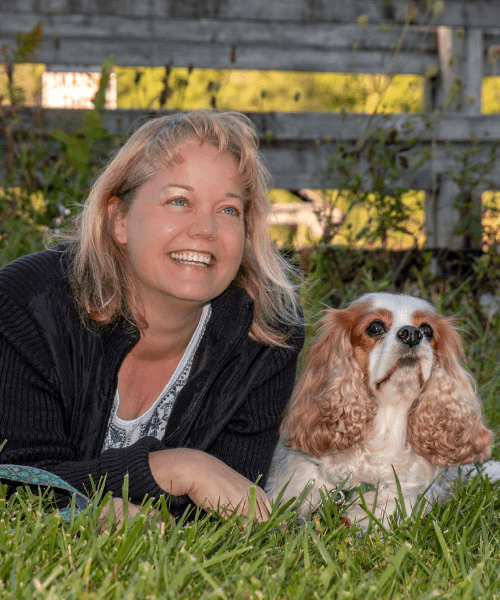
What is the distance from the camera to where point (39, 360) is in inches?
80.9

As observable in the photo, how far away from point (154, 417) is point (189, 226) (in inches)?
25.6

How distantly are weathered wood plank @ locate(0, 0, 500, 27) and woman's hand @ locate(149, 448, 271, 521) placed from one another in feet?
10.8

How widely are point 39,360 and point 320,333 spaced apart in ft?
3.25

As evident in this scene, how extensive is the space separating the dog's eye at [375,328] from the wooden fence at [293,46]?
2135 mm

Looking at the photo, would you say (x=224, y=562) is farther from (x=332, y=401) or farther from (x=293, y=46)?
(x=293, y=46)

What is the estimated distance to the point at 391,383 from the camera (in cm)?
233

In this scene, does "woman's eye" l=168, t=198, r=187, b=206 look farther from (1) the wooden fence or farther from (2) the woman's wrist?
(1) the wooden fence

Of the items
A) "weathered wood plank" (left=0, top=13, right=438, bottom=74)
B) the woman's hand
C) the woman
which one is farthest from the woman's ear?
"weathered wood plank" (left=0, top=13, right=438, bottom=74)

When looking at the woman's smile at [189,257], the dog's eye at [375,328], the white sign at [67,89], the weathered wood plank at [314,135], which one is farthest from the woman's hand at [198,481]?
the white sign at [67,89]

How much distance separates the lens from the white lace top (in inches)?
92.6

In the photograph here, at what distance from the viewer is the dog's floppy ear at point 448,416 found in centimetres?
236

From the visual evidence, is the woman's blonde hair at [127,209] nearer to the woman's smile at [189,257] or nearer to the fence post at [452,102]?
the woman's smile at [189,257]

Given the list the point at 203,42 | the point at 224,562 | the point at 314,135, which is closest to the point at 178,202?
the point at 224,562

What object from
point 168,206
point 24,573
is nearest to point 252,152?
point 168,206
